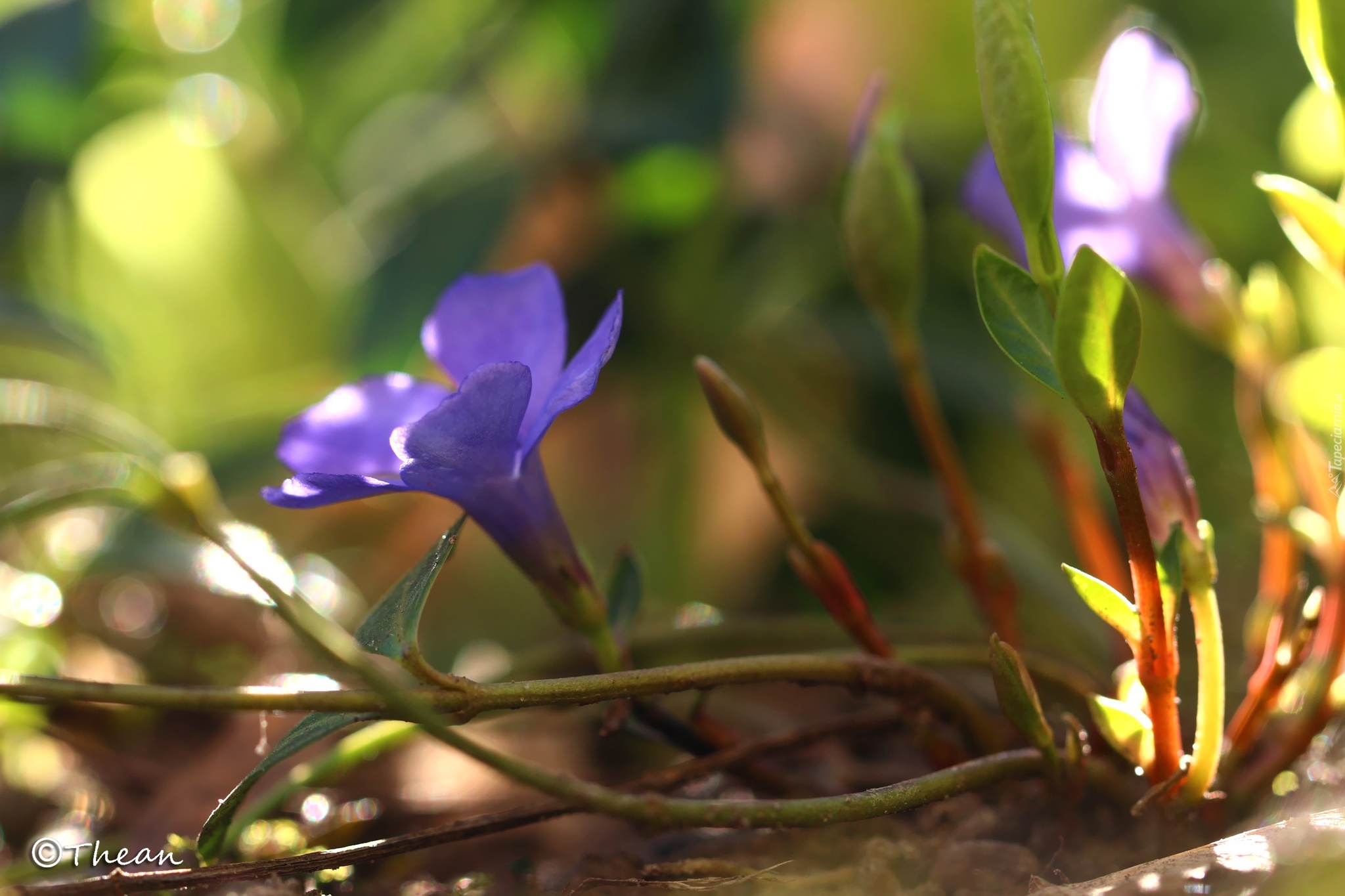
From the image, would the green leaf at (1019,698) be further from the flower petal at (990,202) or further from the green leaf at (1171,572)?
the flower petal at (990,202)

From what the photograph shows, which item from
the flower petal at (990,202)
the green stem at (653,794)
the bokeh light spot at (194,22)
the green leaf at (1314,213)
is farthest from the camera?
the bokeh light spot at (194,22)

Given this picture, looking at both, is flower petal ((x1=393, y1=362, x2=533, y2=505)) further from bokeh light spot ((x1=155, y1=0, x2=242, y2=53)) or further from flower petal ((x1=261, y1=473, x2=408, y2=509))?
bokeh light spot ((x1=155, y1=0, x2=242, y2=53))

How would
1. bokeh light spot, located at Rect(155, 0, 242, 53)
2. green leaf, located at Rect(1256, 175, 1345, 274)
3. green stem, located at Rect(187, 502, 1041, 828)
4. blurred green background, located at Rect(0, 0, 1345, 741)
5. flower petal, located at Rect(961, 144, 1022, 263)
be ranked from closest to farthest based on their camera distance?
green stem, located at Rect(187, 502, 1041, 828) < green leaf, located at Rect(1256, 175, 1345, 274) < flower petal, located at Rect(961, 144, 1022, 263) < blurred green background, located at Rect(0, 0, 1345, 741) < bokeh light spot, located at Rect(155, 0, 242, 53)

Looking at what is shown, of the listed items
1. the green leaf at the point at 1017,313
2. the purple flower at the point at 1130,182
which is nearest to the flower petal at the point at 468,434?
the green leaf at the point at 1017,313

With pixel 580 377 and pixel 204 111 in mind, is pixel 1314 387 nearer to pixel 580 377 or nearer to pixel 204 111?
pixel 580 377

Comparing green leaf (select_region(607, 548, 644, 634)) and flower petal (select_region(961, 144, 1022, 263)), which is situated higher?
flower petal (select_region(961, 144, 1022, 263))

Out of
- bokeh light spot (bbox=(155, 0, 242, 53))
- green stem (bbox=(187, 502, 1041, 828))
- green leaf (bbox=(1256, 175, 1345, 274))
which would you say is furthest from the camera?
bokeh light spot (bbox=(155, 0, 242, 53))

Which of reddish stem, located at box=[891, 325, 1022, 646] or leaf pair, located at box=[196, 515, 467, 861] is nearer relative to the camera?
leaf pair, located at box=[196, 515, 467, 861]


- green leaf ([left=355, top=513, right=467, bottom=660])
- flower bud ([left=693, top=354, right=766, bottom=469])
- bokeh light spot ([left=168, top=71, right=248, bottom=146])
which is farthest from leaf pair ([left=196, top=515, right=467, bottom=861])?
bokeh light spot ([left=168, top=71, right=248, bottom=146])
